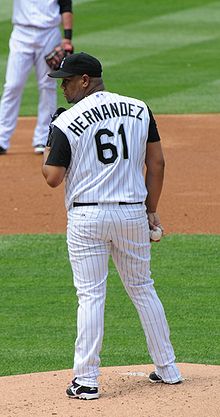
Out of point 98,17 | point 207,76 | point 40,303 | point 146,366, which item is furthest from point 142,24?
point 146,366

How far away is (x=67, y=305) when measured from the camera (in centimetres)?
909

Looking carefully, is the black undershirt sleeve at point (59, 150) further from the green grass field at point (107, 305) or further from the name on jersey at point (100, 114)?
the green grass field at point (107, 305)

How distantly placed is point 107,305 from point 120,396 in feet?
8.20

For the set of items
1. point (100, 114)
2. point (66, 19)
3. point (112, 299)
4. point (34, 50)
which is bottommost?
point (112, 299)

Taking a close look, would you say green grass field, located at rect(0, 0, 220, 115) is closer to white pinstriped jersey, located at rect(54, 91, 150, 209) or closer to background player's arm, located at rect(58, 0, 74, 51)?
background player's arm, located at rect(58, 0, 74, 51)

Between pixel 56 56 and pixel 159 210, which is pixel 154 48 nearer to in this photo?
pixel 56 56

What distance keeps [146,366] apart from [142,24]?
1487cm

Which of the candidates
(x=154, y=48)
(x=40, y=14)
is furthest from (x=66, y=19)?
(x=154, y=48)

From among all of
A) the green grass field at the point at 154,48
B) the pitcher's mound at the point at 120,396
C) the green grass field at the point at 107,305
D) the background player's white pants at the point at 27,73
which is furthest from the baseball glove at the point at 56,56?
the pitcher's mound at the point at 120,396

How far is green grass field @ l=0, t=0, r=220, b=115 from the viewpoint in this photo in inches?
668

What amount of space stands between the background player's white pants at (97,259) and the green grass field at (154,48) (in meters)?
9.55

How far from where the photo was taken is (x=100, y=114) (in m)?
6.43

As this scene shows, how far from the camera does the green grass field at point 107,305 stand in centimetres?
798

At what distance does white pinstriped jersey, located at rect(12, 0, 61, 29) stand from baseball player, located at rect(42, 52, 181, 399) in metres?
7.32
